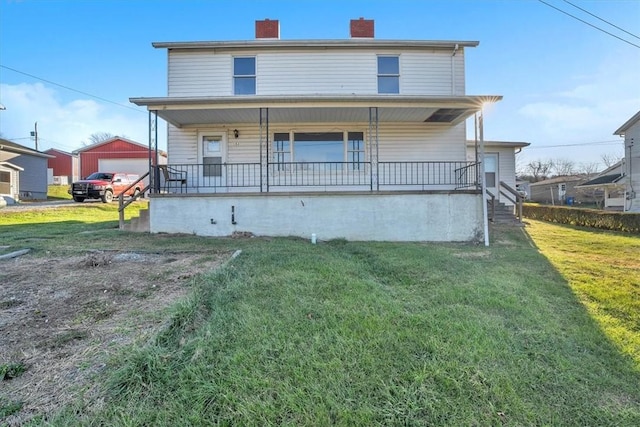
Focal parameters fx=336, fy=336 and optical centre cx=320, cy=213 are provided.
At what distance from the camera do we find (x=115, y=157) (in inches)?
1187

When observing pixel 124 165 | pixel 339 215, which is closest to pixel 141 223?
pixel 339 215

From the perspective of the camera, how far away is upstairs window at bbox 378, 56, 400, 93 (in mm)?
11383

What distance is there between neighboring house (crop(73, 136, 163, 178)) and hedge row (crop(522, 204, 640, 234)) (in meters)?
28.7

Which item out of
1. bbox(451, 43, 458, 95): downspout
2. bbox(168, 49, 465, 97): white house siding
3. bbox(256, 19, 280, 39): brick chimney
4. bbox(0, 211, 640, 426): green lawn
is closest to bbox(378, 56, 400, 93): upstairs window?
bbox(168, 49, 465, 97): white house siding

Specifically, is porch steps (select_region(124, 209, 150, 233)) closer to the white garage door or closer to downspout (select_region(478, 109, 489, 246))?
downspout (select_region(478, 109, 489, 246))

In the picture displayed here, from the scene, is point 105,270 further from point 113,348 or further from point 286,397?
point 286,397

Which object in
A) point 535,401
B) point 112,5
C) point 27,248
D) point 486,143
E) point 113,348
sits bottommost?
point 535,401

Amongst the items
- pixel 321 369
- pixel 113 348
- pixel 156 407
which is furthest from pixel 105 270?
pixel 321 369

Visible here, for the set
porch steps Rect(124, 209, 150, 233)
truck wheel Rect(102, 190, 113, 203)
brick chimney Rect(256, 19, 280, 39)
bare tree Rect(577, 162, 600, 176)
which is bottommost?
porch steps Rect(124, 209, 150, 233)

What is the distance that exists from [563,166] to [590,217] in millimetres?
59803

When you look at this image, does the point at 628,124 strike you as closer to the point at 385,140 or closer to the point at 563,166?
the point at 385,140

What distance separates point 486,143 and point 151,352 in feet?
50.1

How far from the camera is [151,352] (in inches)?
93.4

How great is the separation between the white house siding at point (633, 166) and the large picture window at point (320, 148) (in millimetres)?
18202
